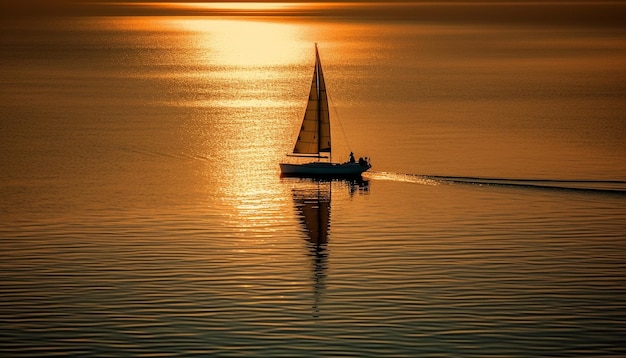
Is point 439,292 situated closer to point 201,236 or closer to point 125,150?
point 201,236

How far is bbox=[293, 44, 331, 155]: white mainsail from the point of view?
4461 inches

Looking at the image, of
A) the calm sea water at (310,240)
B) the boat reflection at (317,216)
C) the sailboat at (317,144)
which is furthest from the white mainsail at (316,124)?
the calm sea water at (310,240)

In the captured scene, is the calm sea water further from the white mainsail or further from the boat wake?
the white mainsail

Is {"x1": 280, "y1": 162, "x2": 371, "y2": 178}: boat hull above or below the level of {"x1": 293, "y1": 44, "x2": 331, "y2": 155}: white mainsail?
below

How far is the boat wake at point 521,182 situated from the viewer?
104m

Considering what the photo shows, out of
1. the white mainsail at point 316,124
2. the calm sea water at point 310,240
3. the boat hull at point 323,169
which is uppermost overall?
the white mainsail at point 316,124

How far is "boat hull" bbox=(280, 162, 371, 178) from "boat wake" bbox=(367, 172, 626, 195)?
1920 millimetres

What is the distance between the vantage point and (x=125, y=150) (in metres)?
129

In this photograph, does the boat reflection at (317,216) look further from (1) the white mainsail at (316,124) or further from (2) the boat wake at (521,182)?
(1) the white mainsail at (316,124)

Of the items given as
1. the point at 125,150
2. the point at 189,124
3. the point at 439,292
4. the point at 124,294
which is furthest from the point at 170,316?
the point at 189,124

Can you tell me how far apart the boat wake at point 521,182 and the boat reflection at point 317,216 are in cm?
357

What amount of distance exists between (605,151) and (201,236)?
181ft

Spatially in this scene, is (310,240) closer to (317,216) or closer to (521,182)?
(317,216)

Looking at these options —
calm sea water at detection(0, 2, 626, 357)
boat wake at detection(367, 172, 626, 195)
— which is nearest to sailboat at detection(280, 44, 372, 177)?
calm sea water at detection(0, 2, 626, 357)
